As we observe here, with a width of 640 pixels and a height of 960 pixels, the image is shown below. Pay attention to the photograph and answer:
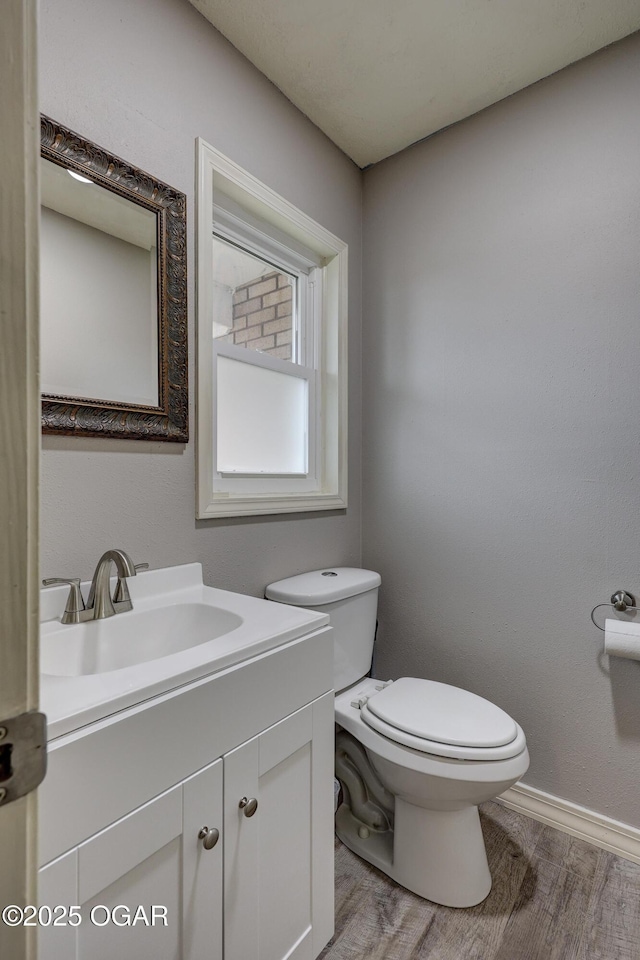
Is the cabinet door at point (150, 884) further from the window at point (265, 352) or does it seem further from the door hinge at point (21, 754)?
the window at point (265, 352)

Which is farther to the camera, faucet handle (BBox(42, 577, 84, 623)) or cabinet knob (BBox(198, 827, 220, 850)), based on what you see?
faucet handle (BBox(42, 577, 84, 623))

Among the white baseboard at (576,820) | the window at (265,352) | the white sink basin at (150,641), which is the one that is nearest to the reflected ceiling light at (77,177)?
the window at (265,352)

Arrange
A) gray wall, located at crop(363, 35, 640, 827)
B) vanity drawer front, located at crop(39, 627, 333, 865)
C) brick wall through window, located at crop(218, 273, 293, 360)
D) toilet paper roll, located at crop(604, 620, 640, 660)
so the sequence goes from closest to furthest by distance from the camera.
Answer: vanity drawer front, located at crop(39, 627, 333, 865), toilet paper roll, located at crop(604, 620, 640, 660), gray wall, located at crop(363, 35, 640, 827), brick wall through window, located at crop(218, 273, 293, 360)

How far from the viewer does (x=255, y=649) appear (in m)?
0.85

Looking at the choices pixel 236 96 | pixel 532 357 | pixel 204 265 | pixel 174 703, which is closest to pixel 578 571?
pixel 532 357

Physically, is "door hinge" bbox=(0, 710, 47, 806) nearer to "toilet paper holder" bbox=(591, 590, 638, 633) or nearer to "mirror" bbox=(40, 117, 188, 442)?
"mirror" bbox=(40, 117, 188, 442)

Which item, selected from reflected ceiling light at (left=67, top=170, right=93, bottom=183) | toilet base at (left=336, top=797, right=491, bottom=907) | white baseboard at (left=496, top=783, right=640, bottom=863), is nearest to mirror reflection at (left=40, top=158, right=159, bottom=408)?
reflected ceiling light at (left=67, top=170, right=93, bottom=183)

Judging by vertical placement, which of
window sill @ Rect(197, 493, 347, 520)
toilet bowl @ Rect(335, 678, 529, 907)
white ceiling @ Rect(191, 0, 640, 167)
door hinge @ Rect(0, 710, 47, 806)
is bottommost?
toilet bowl @ Rect(335, 678, 529, 907)

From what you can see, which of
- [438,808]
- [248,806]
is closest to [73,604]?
[248,806]

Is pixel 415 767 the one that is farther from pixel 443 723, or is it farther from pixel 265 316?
pixel 265 316

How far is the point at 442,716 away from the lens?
1.24m

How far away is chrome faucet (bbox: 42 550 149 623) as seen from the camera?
96 centimetres

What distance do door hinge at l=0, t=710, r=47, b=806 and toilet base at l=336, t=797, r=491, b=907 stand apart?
1.24m

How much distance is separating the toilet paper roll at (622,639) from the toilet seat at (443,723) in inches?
14.3
